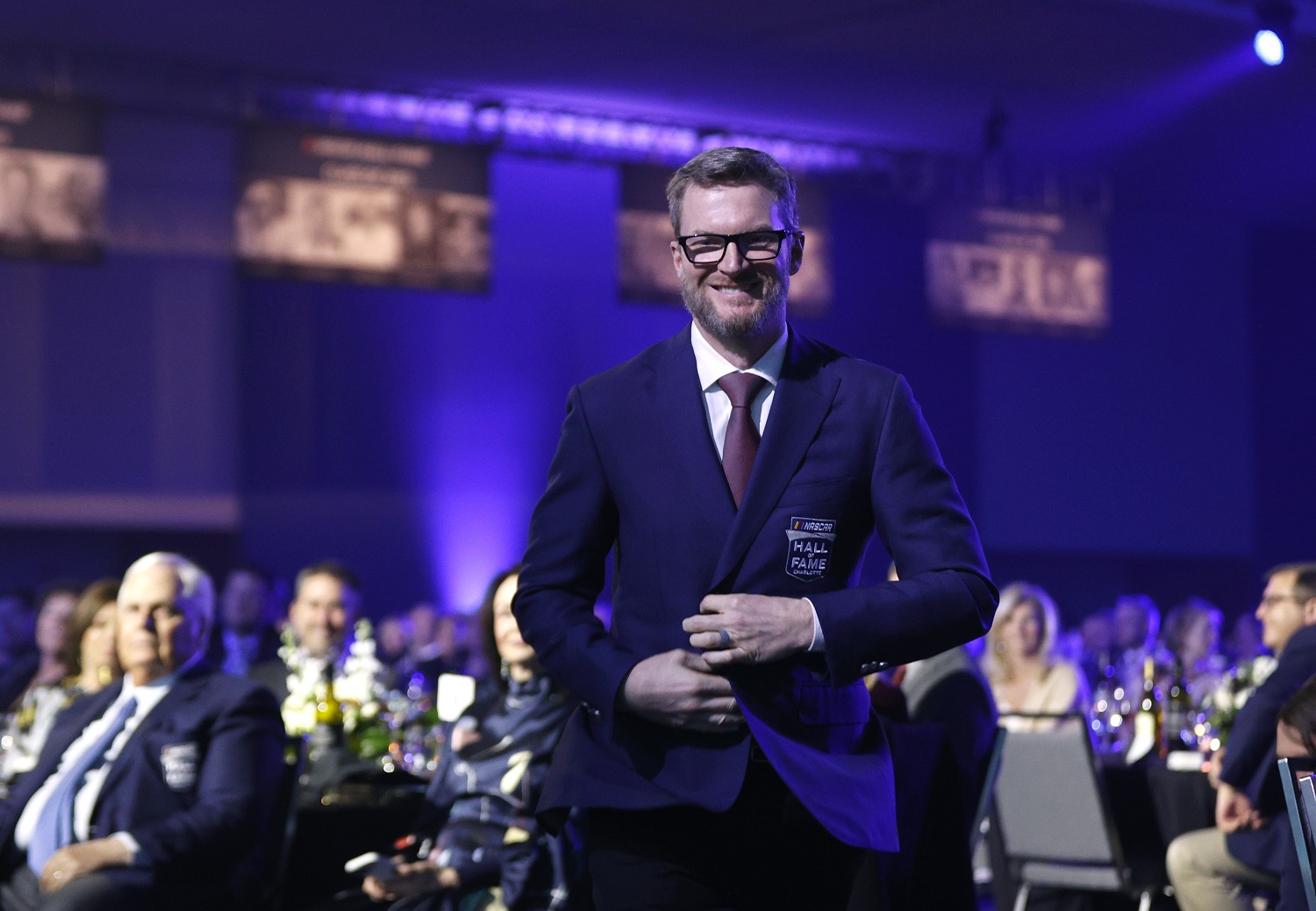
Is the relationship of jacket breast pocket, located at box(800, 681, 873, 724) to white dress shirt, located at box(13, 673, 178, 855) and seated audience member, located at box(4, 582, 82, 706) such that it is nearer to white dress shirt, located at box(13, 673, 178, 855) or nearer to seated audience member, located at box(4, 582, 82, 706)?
white dress shirt, located at box(13, 673, 178, 855)

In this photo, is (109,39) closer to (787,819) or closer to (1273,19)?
(1273,19)

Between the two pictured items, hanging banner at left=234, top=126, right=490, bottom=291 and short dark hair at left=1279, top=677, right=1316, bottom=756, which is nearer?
short dark hair at left=1279, top=677, right=1316, bottom=756

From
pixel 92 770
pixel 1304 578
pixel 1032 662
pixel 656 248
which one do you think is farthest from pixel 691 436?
→ pixel 656 248

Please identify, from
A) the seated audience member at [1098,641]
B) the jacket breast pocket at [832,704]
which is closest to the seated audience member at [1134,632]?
the seated audience member at [1098,641]

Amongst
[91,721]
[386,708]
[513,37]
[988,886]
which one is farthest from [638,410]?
[513,37]

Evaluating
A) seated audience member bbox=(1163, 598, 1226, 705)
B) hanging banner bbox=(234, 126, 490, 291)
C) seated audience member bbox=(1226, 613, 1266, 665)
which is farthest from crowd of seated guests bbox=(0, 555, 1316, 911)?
seated audience member bbox=(1226, 613, 1266, 665)

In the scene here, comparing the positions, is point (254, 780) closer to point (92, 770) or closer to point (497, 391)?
point (92, 770)

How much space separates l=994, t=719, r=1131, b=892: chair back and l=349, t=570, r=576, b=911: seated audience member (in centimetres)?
147

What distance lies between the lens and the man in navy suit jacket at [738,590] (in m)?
1.61

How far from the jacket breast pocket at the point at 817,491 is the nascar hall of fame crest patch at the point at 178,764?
2322 millimetres

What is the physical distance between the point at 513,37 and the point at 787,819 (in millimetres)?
9361

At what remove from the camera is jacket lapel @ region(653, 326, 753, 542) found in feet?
5.49

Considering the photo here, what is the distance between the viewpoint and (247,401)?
11.6 m

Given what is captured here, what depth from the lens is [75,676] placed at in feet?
18.3
